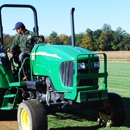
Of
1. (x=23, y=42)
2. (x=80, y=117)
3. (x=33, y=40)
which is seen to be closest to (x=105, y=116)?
(x=80, y=117)

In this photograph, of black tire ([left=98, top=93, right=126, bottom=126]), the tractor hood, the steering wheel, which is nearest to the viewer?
the tractor hood

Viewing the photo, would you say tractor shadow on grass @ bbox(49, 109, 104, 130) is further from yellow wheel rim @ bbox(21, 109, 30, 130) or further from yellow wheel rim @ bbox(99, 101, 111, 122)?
yellow wheel rim @ bbox(21, 109, 30, 130)

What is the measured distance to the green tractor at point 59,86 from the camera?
5.56 m

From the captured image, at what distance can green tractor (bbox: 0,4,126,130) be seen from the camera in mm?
5562

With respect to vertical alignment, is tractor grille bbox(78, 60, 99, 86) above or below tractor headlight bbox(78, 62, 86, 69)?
below

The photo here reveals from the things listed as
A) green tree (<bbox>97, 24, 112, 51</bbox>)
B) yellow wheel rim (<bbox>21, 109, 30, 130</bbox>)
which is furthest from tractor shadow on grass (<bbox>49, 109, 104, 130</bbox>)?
green tree (<bbox>97, 24, 112, 51</bbox>)

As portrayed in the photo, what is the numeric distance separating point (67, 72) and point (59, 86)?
337 mm

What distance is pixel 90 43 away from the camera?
84625 millimetres

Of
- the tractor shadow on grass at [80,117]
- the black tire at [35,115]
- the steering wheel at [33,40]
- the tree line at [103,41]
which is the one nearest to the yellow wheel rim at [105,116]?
the tractor shadow on grass at [80,117]

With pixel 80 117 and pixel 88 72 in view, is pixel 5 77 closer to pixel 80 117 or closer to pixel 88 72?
pixel 80 117

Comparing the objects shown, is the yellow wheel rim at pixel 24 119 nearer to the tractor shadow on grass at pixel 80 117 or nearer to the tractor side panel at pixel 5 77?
the tractor shadow on grass at pixel 80 117

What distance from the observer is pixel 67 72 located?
5.72 m

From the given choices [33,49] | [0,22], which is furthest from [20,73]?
[0,22]

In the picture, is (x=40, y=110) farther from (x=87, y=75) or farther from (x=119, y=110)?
(x=119, y=110)
